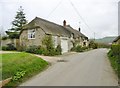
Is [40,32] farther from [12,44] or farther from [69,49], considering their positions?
[69,49]

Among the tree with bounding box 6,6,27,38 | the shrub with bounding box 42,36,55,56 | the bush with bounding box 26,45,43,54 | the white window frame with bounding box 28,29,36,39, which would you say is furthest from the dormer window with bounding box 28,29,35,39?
the tree with bounding box 6,6,27,38

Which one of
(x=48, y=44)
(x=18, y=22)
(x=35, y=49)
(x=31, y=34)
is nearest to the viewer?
(x=48, y=44)

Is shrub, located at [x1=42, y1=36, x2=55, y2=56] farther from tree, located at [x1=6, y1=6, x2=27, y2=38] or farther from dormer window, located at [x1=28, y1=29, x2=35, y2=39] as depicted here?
tree, located at [x1=6, y1=6, x2=27, y2=38]

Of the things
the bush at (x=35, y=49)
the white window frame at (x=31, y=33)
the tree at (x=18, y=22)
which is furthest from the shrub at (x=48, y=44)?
the tree at (x=18, y=22)

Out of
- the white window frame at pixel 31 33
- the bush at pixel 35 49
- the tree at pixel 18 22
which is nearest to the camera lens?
the bush at pixel 35 49

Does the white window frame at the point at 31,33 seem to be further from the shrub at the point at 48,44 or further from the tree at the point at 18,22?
the tree at the point at 18,22

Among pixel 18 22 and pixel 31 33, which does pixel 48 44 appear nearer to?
pixel 31 33

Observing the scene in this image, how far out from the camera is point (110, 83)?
1007 centimetres

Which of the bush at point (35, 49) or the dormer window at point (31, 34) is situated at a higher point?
the dormer window at point (31, 34)

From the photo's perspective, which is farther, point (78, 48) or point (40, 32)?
point (78, 48)

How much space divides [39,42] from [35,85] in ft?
70.2

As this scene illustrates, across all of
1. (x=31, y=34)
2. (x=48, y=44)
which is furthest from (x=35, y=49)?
(x=31, y=34)

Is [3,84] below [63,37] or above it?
below

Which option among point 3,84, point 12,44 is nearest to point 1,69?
point 3,84
